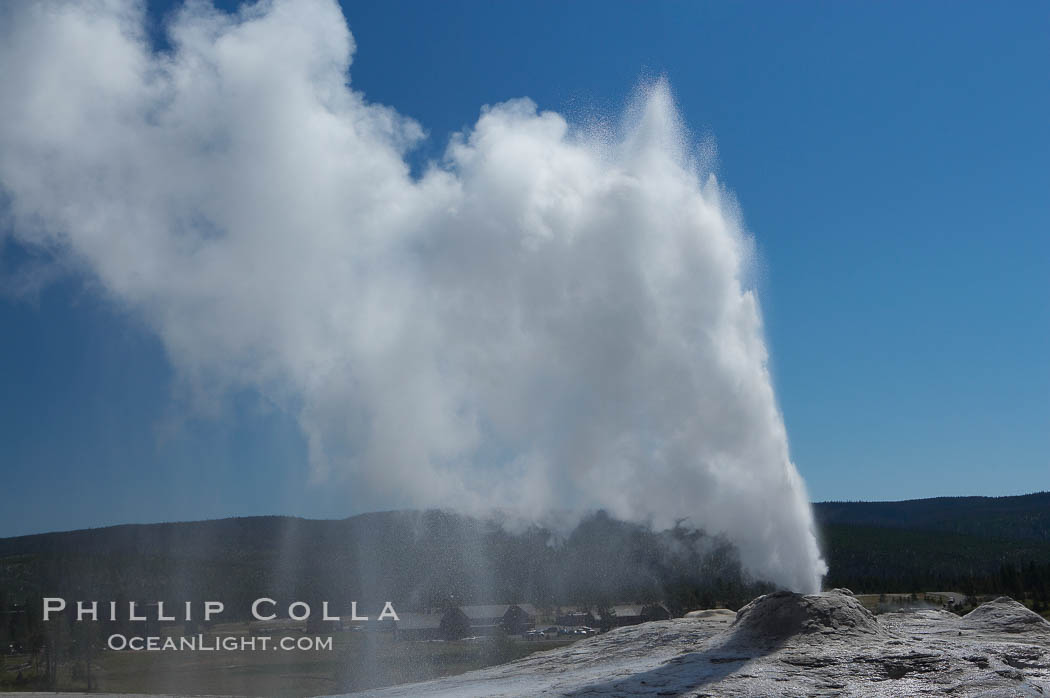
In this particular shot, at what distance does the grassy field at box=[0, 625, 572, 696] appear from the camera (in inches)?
1566

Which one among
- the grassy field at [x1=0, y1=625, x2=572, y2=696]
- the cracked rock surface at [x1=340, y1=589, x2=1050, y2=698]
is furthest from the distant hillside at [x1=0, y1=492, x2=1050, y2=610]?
the cracked rock surface at [x1=340, y1=589, x2=1050, y2=698]

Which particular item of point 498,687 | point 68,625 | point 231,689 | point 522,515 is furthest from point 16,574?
point 498,687

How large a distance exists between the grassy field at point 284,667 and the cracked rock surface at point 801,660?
22784mm

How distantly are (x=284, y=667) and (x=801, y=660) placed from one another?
1621 inches

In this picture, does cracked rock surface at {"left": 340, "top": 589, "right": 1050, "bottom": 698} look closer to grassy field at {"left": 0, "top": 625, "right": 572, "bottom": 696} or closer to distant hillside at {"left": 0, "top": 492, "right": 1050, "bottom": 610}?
grassy field at {"left": 0, "top": 625, "right": 572, "bottom": 696}

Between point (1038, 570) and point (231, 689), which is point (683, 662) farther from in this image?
point (1038, 570)

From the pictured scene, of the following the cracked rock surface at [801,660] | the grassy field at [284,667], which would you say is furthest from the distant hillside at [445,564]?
the cracked rock surface at [801,660]

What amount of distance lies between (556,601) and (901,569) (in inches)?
2448

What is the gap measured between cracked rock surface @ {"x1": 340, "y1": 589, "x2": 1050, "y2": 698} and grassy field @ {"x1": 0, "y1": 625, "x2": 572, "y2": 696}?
2278cm

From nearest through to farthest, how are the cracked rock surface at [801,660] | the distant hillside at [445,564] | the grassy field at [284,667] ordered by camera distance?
the cracked rock surface at [801,660]
the grassy field at [284,667]
the distant hillside at [445,564]

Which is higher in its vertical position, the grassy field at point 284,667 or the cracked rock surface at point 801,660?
the cracked rock surface at point 801,660

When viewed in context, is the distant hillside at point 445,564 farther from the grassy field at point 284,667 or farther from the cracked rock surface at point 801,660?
the cracked rock surface at point 801,660

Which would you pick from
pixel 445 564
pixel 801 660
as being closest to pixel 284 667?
pixel 801 660

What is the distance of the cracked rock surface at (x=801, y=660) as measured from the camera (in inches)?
446
